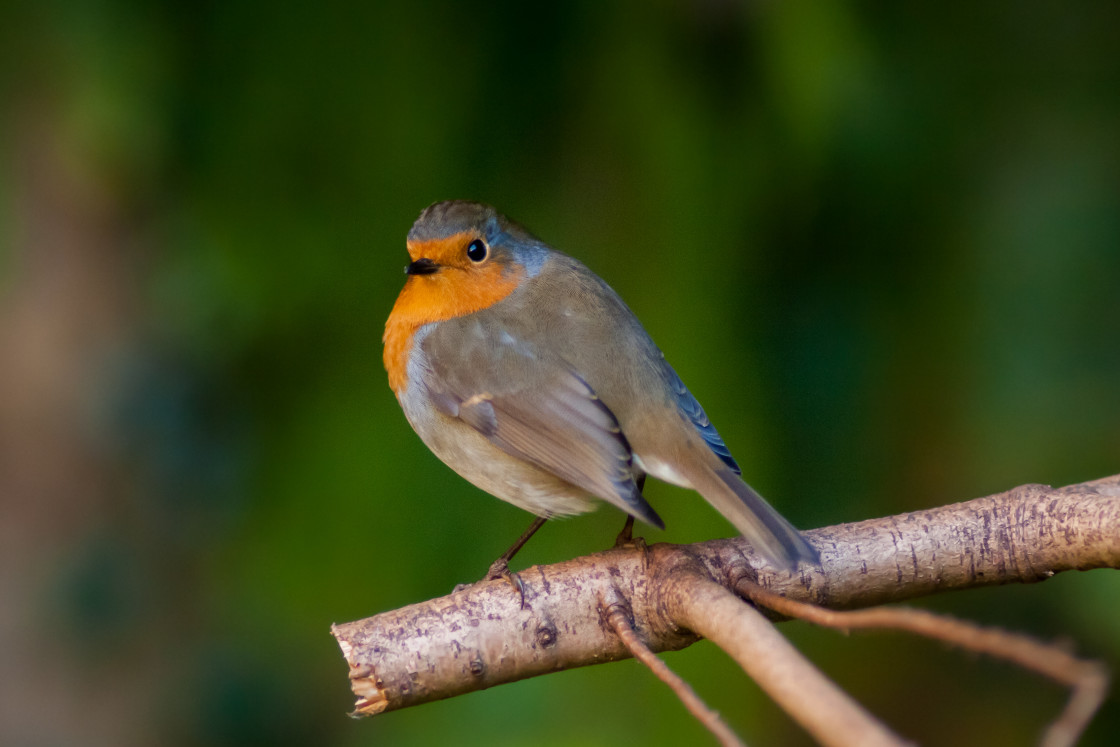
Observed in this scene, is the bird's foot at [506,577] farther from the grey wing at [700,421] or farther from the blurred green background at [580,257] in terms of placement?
the blurred green background at [580,257]

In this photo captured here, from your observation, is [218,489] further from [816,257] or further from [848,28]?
[848,28]

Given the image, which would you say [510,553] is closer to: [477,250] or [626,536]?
[626,536]

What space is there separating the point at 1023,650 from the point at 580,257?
183cm

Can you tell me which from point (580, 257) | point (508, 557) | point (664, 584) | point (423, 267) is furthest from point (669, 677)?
point (580, 257)

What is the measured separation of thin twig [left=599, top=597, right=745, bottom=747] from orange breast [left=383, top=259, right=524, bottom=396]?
821 mm

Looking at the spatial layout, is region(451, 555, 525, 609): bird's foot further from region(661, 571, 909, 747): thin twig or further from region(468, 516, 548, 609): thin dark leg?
region(661, 571, 909, 747): thin twig

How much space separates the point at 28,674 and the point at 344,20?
1.97 meters

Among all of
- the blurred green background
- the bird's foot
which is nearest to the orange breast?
the blurred green background

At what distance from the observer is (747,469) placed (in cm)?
249

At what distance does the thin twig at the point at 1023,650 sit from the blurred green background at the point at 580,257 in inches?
50.7

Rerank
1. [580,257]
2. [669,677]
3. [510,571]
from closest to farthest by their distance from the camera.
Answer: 1. [669,677]
2. [510,571]
3. [580,257]

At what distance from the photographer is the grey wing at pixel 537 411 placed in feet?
6.36

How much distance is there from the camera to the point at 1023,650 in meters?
0.97

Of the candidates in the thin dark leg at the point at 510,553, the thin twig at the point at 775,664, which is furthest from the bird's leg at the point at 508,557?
the thin twig at the point at 775,664
